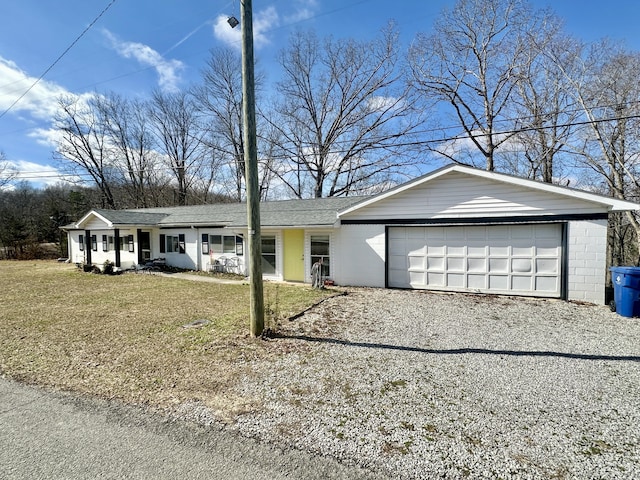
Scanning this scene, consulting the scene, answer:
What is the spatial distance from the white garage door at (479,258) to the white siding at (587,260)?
30 centimetres

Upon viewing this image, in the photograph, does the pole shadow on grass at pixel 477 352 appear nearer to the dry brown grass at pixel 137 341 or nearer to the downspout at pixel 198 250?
the dry brown grass at pixel 137 341

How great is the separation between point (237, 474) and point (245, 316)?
4.78m

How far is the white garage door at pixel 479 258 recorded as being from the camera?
28.8 feet

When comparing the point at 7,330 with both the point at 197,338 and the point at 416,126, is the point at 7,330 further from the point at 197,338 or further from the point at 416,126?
the point at 416,126

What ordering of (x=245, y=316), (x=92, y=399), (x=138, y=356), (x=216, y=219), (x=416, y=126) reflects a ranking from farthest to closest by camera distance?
1. (x=416, y=126)
2. (x=216, y=219)
3. (x=245, y=316)
4. (x=138, y=356)
5. (x=92, y=399)

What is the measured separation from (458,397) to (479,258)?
6982mm

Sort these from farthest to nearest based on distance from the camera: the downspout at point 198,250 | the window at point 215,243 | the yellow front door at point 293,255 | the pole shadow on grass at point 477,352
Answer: the downspout at point 198,250, the window at point 215,243, the yellow front door at point 293,255, the pole shadow on grass at point 477,352

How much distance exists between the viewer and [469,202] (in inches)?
370

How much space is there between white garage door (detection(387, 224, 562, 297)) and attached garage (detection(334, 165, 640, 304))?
0.03 meters

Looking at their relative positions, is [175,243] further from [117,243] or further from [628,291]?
[628,291]

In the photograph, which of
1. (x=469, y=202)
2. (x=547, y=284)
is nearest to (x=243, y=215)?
(x=469, y=202)

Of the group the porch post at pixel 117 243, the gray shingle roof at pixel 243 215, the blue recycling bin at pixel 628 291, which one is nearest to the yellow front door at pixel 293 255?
the gray shingle roof at pixel 243 215

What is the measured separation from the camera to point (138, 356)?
4867 mm

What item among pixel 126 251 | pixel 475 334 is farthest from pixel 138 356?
pixel 126 251
